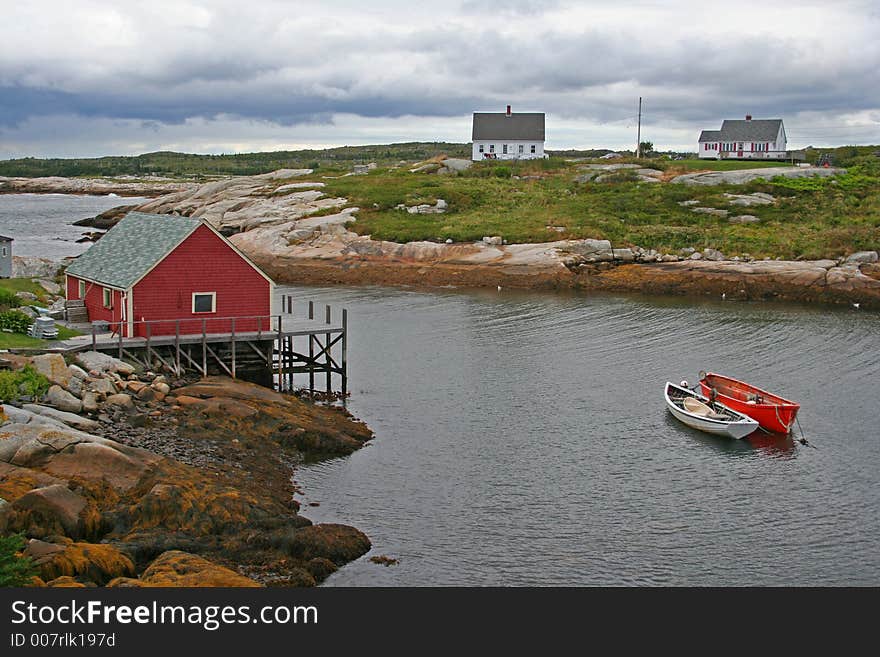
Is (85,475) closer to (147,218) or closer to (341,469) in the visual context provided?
(341,469)

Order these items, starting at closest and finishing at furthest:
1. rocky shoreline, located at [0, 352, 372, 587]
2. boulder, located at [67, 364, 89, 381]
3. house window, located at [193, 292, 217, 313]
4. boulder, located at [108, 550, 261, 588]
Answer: boulder, located at [108, 550, 261, 588] → rocky shoreline, located at [0, 352, 372, 587] → boulder, located at [67, 364, 89, 381] → house window, located at [193, 292, 217, 313]

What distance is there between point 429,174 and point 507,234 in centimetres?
3062

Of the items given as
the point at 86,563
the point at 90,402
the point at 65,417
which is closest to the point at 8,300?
the point at 90,402

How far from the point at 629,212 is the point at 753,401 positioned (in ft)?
166

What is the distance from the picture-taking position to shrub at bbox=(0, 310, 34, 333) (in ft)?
114

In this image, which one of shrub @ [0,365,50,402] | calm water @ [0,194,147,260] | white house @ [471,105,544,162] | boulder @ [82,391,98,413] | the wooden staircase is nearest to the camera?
shrub @ [0,365,50,402]

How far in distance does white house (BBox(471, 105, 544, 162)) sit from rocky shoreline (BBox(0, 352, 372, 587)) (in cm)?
8846

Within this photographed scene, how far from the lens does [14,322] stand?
34.8m

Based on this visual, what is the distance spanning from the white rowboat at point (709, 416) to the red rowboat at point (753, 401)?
0.40 meters

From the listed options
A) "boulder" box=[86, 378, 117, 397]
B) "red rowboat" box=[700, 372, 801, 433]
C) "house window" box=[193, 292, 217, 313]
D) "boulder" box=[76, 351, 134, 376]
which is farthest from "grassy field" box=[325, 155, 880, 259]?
"boulder" box=[86, 378, 117, 397]

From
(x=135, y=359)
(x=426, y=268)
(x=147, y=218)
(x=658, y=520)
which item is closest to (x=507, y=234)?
(x=426, y=268)

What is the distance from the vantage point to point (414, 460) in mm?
31641

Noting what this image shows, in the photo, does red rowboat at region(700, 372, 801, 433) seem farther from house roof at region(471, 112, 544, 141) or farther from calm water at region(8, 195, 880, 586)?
house roof at region(471, 112, 544, 141)

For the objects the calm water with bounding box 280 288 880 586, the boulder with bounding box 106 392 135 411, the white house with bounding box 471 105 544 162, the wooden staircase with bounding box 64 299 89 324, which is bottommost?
the calm water with bounding box 280 288 880 586
